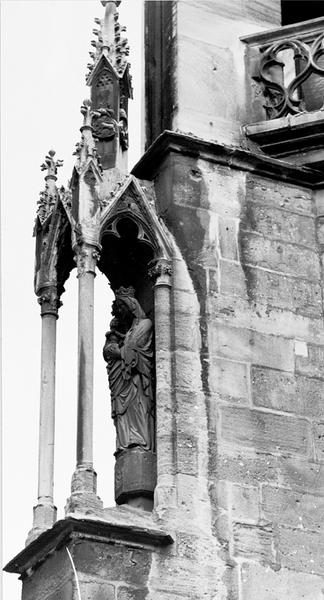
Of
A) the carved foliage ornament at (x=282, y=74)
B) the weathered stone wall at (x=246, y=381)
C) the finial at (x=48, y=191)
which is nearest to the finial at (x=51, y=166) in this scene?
the finial at (x=48, y=191)

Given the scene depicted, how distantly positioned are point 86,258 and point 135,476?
1340mm

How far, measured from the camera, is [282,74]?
12.2m

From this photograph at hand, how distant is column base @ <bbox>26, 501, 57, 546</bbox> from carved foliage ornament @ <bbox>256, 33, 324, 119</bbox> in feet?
10.1

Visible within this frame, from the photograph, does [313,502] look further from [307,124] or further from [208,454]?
[307,124]

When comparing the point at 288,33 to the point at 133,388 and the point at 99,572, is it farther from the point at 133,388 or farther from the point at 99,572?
the point at 99,572

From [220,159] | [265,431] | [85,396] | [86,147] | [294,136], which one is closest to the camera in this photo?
[85,396]

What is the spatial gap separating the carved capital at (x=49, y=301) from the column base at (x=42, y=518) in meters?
1.28

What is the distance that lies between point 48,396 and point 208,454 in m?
1.14

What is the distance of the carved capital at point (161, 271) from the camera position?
11008mm

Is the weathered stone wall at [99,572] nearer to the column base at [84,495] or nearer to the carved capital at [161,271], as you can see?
the column base at [84,495]

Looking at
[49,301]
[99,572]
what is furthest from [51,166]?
[99,572]

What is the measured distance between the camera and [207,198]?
37.4ft

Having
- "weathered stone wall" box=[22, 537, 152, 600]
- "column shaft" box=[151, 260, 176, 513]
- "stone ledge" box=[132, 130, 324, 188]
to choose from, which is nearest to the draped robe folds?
"column shaft" box=[151, 260, 176, 513]

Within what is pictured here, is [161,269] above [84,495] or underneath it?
above
